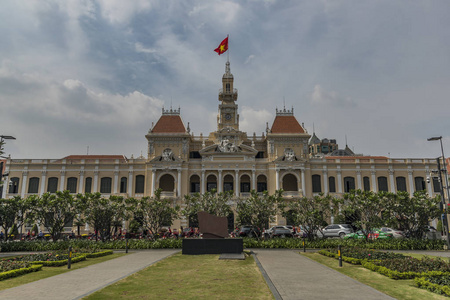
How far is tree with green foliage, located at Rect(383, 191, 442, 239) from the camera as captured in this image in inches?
1105

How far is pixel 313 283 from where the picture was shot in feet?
42.0

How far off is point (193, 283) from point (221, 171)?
3579cm

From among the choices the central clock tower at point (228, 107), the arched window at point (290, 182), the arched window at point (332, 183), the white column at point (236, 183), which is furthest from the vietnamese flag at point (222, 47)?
the arched window at point (332, 183)

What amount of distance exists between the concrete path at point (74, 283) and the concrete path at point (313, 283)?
6335mm

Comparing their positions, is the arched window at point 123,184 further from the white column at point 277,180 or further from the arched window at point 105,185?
the white column at point 277,180

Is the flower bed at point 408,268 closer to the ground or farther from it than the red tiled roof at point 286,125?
closer to the ground

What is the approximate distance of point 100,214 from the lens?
29.8 m

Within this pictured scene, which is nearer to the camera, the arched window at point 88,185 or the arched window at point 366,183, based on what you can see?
the arched window at point 88,185

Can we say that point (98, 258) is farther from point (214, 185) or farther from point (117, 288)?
point (214, 185)

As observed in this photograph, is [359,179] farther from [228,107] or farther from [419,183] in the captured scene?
[228,107]

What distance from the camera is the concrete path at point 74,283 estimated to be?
36.1ft

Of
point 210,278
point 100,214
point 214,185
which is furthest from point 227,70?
point 210,278

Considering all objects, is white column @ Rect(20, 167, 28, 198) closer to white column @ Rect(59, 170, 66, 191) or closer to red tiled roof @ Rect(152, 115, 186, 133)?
white column @ Rect(59, 170, 66, 191)

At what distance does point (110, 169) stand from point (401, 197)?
124 feet
